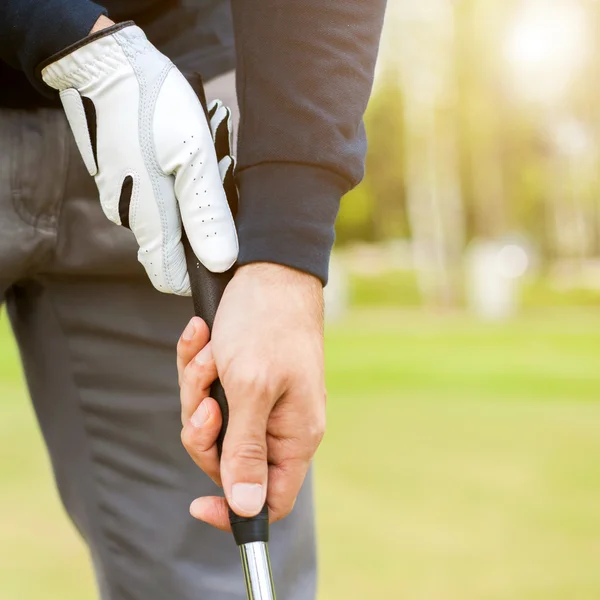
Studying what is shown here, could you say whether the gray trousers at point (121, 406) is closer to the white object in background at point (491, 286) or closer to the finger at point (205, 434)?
the finger at point (205, 434)

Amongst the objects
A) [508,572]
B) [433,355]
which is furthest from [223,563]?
[433,355]

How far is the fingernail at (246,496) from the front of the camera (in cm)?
82

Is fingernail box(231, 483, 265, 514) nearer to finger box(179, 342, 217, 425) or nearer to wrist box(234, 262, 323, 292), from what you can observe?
finger box(179, 342, 217, 425)

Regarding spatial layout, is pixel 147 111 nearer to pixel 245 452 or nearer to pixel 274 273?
pixel 274 273

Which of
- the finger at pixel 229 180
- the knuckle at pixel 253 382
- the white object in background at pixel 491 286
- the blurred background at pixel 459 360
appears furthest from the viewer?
the white object in background at pixel 491 286

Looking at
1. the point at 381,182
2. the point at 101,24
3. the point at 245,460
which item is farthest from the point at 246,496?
the point at 381,182

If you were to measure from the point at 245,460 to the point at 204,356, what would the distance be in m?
0.11

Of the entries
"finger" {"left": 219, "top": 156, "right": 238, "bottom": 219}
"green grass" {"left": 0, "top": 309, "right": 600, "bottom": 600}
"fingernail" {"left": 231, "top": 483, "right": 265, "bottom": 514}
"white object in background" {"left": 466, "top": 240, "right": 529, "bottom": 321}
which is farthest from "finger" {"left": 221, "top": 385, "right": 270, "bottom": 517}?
"white object in background" {"left": 466, "top": 240, "right": 529, "bottom": 321}

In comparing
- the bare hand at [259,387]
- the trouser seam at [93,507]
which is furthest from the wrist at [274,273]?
the trouser seam at [93,507]

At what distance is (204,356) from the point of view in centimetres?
84

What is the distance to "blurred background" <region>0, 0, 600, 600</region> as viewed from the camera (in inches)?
95.8

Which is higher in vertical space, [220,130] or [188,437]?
[220,130]

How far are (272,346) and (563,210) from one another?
72.4 feet

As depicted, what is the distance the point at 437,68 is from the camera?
14.3 metres
